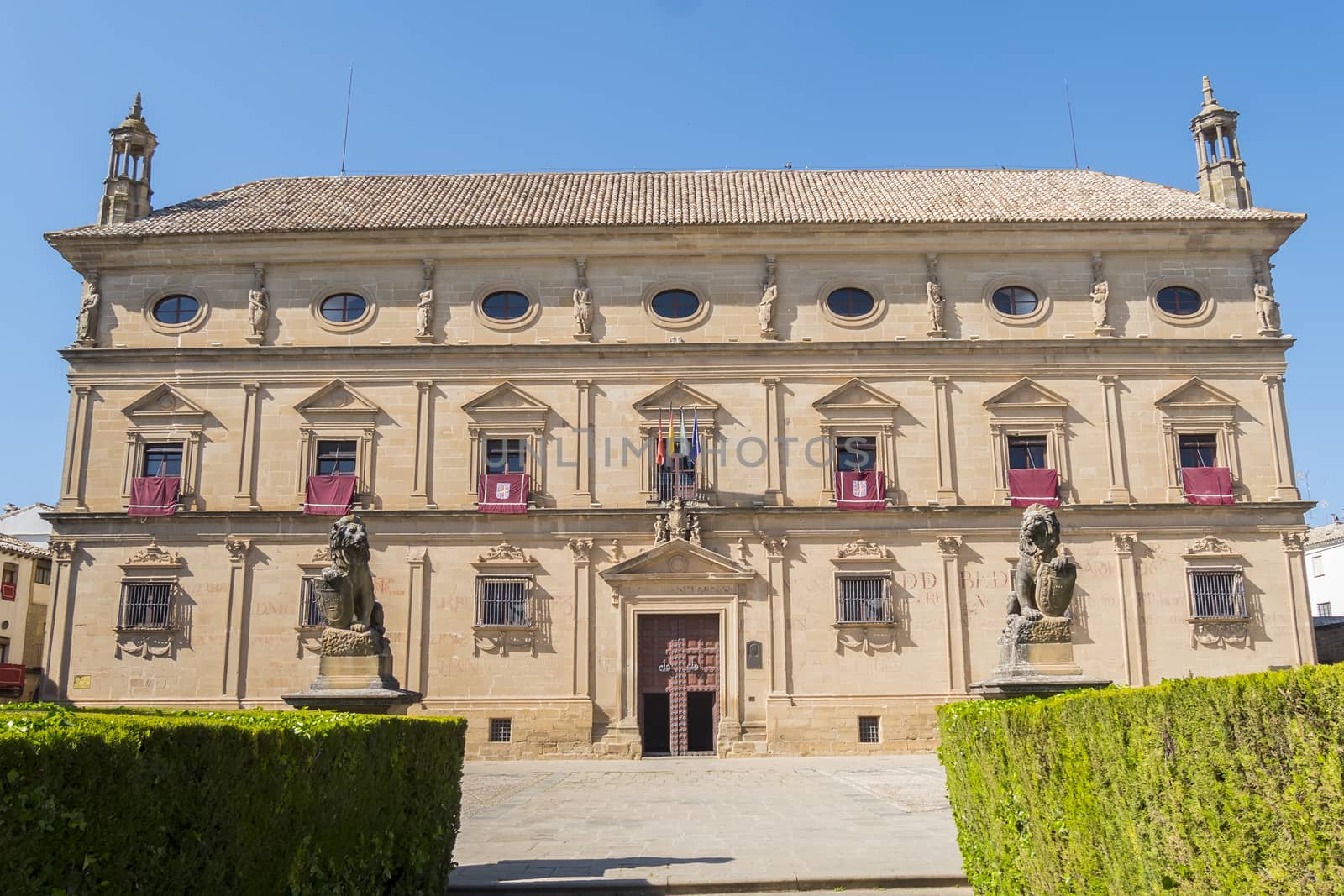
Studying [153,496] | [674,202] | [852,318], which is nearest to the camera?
[153,496]

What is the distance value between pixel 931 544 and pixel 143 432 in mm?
21466

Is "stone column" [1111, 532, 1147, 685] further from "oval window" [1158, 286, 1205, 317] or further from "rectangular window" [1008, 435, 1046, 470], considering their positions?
"oval window" [1158, 286, 1205, 317]

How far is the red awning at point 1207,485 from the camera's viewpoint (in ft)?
96.3

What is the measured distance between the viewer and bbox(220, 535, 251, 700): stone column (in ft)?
93.9

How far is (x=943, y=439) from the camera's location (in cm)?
2991

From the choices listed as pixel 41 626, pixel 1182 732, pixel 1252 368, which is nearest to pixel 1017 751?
pixel 1182 732

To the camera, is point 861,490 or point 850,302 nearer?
point 861,490

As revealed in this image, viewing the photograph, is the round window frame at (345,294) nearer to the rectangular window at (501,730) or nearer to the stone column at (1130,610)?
the rectangular window at (501,730)

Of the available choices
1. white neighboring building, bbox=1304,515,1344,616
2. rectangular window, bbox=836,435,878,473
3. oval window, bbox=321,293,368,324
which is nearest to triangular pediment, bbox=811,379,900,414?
rectangular window, bbox=836,435,878,473

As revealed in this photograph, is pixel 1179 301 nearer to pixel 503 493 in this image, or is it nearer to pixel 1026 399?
pixel 1026 399

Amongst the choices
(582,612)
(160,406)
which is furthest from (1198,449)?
(160,406)

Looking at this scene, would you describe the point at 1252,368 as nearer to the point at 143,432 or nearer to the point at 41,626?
the point at 143,432

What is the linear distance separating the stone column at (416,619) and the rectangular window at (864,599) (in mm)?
10736

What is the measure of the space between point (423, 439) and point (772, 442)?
370 inches
